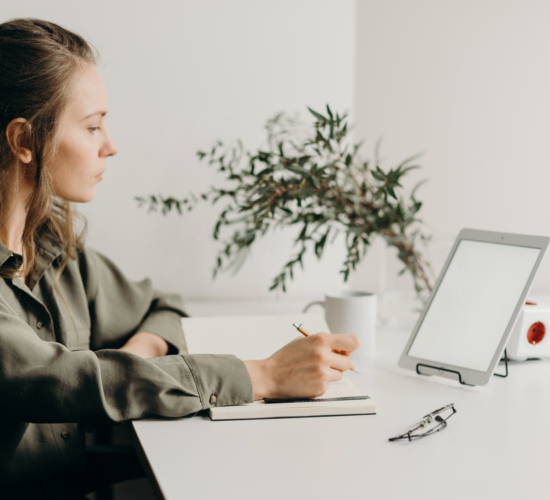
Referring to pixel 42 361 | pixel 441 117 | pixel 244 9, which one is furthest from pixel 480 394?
pixel 441 117

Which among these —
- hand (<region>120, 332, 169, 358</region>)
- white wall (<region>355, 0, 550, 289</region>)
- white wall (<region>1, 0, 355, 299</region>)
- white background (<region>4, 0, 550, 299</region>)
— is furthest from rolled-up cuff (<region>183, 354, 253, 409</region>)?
white wall (<region>355, 0, 550, 289</region>)

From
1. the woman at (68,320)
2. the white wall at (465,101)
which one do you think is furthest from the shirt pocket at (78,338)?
the white wall at (465,101)

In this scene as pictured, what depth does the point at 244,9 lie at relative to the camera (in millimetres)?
1759

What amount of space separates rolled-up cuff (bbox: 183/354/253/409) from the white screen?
35 centimetres

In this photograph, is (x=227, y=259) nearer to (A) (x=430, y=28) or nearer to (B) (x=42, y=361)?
(B) (x=42, y=361)

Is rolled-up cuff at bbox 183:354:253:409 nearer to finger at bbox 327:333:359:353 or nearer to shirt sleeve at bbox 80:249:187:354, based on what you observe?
finger at bbox 327:333:359:353

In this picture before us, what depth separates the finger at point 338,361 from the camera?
3.27 ft

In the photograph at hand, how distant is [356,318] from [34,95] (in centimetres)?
67

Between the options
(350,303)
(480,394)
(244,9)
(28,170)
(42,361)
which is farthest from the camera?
(244,9)

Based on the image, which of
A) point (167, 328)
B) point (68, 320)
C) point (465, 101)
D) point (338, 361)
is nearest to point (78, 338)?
point (68, 320)

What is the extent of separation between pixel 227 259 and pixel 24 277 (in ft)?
2.14

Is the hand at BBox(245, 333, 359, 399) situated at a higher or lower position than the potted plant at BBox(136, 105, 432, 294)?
lower

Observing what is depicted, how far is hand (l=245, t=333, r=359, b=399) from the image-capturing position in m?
0.98

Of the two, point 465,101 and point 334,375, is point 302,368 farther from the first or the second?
point 465,101
